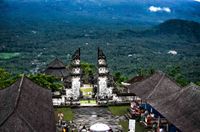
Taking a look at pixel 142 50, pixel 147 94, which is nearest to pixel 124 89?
pixel 147 94

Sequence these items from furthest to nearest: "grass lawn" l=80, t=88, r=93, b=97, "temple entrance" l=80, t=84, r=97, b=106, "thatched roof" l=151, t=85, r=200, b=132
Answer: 1. "grass lawn" l=80, t=88, r=93, b=97
2. "temple entrance" l=80, t=84, r=97, b=106
3. "thatched roof" l=151, t=85, r=200, b=132

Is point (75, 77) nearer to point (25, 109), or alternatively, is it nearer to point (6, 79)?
point (6, 79)

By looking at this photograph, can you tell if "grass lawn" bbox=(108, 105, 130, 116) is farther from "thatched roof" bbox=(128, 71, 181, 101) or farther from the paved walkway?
"thatched roof" bbox=(128, 71, 181, 101)

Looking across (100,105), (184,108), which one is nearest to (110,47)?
(100,105)

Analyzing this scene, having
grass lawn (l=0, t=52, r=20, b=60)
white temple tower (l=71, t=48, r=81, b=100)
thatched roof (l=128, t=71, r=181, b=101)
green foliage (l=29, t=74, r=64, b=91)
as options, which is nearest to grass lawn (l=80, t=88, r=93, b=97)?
green foliage (l=29, t=74, r=64, b=91)

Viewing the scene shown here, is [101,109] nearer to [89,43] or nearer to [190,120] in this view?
[190,120]

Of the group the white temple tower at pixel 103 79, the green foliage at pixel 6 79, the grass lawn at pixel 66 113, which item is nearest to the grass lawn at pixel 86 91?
the white temple tower at pixel 103 79
